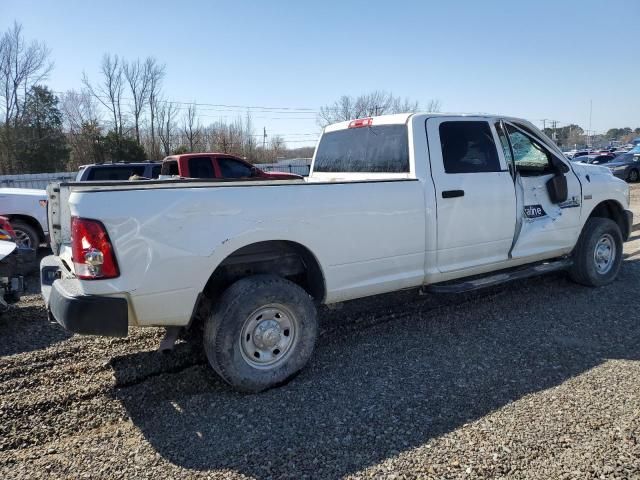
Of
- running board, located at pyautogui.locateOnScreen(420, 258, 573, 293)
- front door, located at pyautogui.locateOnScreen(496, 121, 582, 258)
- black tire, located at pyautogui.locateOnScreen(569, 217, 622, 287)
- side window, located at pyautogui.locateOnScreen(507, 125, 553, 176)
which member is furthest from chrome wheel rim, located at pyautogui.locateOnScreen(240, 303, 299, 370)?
black tire, located at pyautogui.locateOnScreen(569, 217, 622, 287)

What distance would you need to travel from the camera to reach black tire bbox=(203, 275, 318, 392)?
3330mm

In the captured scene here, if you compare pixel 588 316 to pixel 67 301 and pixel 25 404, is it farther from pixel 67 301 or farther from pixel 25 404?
pixel 25 404

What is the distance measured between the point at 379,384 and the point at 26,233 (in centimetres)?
761

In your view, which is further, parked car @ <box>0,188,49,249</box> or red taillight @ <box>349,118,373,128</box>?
parked car @ <box>0,188,49,249</box>

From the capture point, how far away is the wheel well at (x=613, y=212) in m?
6.00

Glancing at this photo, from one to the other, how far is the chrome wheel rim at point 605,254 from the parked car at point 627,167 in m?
21.9

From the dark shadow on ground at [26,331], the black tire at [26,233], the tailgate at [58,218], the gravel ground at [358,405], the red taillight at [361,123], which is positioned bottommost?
the gravel ground at [358,405]

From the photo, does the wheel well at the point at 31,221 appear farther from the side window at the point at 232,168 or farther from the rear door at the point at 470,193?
the rear door at the point at 470,193

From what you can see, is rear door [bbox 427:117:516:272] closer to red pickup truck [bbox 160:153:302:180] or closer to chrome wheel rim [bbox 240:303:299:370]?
chrome wheel rim [bbox 240:303:299:370]

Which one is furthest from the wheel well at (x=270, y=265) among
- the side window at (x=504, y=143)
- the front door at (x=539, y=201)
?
the side window at (x=504, y=143)

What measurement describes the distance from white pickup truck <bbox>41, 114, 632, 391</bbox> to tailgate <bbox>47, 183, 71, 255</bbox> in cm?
2

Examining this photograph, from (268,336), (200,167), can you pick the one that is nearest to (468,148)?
(268,336)

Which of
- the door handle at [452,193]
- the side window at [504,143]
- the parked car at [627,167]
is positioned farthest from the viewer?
the parked car at [627,167]

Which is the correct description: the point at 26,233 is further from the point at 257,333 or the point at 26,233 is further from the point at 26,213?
the point at 257,333
